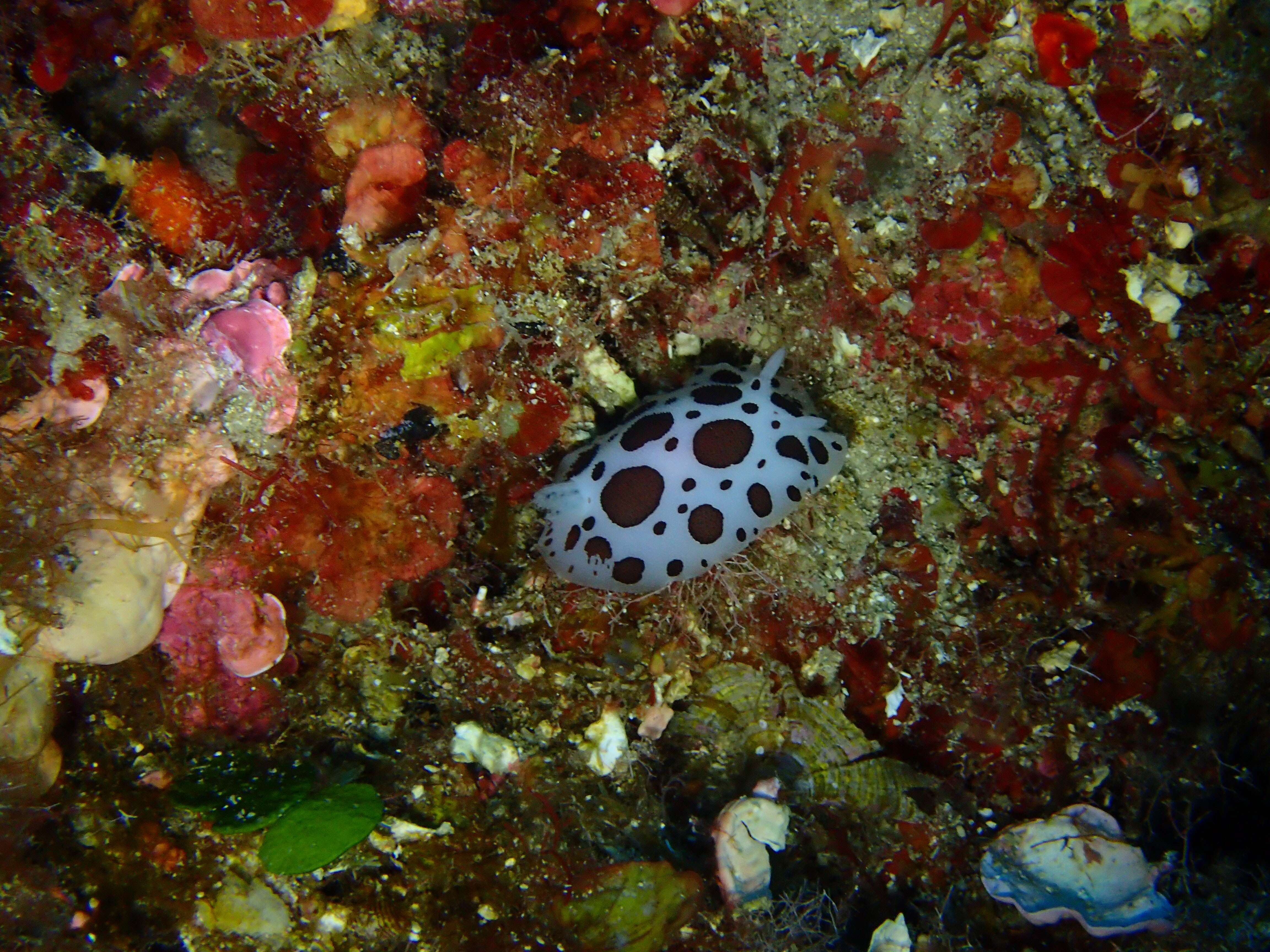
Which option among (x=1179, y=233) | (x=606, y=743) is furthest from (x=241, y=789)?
(x=1179, y=233)

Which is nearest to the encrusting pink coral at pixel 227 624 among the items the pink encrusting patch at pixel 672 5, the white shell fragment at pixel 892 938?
the pink encrusting patch at pixel 672 5

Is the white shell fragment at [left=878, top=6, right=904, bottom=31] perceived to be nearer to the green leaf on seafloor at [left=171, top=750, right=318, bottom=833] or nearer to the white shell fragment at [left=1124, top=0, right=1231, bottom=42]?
the white shell fragment at [left=1124, top=0, right=1231, bottom=42]

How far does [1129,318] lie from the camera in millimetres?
2918

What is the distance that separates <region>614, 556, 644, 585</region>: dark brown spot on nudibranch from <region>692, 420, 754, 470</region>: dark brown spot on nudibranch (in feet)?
2.17

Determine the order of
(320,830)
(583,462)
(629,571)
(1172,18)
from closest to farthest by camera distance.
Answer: (1172,18) → (320,830) → (629,571) → (583,462)

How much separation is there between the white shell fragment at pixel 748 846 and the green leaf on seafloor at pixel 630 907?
209 mm

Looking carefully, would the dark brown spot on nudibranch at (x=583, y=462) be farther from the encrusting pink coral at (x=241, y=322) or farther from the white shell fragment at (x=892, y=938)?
the white shell fragment at (x=892, y=938)

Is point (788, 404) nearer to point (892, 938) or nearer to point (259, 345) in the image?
point (259, 345)

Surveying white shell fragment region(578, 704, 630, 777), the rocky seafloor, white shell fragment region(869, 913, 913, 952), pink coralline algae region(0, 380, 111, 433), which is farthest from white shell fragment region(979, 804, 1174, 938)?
pink coralline algae region(0, 380, 111, 433)

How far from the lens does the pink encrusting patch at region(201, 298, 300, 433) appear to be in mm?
2918

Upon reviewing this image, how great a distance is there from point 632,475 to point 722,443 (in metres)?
0.54

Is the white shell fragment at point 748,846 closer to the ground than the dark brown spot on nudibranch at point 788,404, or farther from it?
closer to the ground

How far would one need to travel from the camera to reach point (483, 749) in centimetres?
368

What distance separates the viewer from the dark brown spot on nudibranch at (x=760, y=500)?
12.1 ft
